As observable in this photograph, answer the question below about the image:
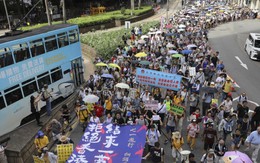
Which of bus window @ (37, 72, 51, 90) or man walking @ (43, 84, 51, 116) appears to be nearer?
man walking @ (43, 84, 51, 116)

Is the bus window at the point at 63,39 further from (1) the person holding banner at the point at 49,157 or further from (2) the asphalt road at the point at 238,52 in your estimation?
(2) the asphalt road at the point at 238,52

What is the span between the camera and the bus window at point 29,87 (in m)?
13.3

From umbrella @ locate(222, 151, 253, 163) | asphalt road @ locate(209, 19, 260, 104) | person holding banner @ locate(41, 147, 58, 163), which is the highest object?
umbrella @ locate(222, 151, 253, 163)

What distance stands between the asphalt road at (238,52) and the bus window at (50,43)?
10937mm

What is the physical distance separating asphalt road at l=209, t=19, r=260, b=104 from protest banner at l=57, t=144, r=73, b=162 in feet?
35.3

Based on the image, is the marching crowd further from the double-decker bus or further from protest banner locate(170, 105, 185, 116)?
the double-decker bus

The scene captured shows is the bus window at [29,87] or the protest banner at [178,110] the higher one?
the bus window at [29,87]

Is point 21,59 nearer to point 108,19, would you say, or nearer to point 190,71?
point 190,71

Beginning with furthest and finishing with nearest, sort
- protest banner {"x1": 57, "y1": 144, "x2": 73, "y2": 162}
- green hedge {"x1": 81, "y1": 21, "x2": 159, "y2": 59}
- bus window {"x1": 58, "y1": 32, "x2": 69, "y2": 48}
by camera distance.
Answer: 1. green hedge {"x1": 81, "y1": 21, "x2": 159, "y2": 59}
2. bus window {"x1": 58, "y1": 32, "x2": 69, "y2": 48}
3. protest banner {"x1": 57, "y1": 144, "x2": 73, "y2": 162}

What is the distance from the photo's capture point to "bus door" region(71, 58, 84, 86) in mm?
17203

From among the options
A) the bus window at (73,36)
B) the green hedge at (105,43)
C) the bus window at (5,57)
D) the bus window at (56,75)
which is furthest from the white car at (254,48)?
the bus window at (5,57)

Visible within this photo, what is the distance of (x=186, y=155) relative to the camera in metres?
9.20

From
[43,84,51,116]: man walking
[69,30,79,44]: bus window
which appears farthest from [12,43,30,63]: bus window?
[69,30,79,44]: bus window

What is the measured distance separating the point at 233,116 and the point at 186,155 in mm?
2834
